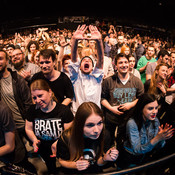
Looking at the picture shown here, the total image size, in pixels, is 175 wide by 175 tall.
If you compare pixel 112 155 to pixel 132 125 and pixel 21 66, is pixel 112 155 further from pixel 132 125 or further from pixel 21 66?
pixel 21 66

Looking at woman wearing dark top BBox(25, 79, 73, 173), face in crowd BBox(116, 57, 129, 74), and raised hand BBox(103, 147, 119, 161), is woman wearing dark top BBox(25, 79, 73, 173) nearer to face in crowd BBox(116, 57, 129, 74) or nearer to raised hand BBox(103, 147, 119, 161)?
raised hand BBox(103, 147, 119, 161)

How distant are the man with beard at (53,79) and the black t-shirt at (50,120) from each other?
47 cm

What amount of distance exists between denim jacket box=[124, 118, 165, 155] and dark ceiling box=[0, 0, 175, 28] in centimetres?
1688

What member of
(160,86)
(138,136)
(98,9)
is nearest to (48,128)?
(138,136)

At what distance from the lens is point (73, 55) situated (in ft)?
7.04

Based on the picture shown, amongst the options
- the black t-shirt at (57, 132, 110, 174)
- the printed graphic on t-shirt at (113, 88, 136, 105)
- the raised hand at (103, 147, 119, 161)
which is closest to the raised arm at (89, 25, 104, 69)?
the printed graphic on t-shirt at (113, 88, 136, 105)

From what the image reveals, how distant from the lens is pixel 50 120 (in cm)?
158

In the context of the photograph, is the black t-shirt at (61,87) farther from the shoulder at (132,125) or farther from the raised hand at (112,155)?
the raised hand at (112,155)

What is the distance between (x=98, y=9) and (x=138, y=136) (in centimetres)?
1931

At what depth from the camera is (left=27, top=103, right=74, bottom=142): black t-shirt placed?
1587mm

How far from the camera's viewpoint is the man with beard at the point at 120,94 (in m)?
2.20

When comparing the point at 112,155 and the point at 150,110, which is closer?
the point at 112,155

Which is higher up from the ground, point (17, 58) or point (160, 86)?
point (17, 58)

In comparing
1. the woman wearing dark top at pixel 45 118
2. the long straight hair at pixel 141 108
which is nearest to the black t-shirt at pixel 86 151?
the woman wearing dark top at pixel 45 118
